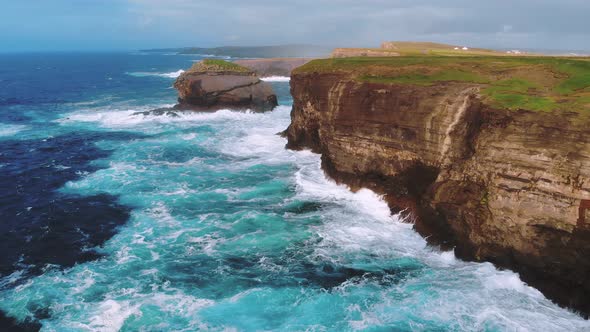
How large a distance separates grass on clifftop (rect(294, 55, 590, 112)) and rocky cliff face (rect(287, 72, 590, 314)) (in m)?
0.79

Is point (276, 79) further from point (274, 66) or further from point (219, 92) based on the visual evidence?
point (219, 92)

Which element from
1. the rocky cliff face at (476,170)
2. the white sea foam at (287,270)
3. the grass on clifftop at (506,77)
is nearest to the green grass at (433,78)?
the grass on clifftop at (506,77)

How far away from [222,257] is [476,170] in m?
14.1

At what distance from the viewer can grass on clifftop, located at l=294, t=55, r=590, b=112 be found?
68.5 feet

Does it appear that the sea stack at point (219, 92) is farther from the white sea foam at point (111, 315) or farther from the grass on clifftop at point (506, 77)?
the white sea foam at point (111, 315)

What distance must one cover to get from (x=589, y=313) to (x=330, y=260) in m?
11.3

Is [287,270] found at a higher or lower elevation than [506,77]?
lower

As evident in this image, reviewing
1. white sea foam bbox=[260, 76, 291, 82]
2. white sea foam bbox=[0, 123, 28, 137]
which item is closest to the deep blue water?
white sea foam bbox=[0, 123, 28, 137]

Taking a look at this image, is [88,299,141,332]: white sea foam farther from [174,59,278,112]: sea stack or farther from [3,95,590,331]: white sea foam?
[174,59,278,112]: sea stack

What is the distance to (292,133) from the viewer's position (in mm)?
43031

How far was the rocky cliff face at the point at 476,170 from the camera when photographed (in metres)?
18.0

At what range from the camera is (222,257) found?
73.2 feet

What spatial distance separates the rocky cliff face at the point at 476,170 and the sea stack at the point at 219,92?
1371 inches

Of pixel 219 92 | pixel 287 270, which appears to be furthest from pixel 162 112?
pixel 287 270
